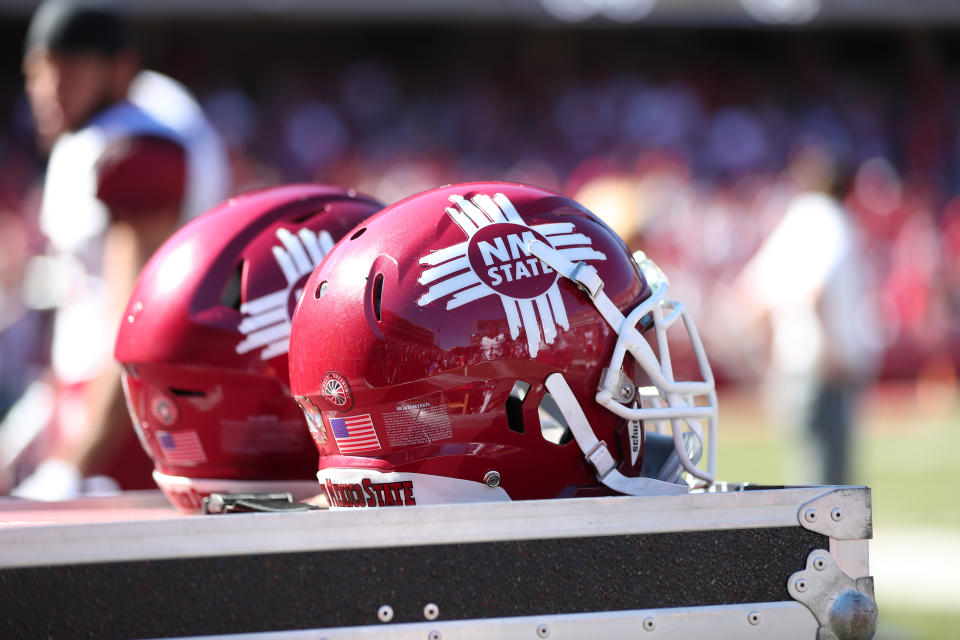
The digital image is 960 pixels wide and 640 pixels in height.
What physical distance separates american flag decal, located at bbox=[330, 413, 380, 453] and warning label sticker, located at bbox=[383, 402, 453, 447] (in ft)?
0.12

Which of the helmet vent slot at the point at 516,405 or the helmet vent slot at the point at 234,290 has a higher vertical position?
the helmet vent slot at the point at 234,290

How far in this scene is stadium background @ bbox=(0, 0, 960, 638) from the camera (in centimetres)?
1226

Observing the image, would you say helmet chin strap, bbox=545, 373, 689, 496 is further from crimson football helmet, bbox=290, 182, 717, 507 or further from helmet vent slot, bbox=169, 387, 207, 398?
helmet vent slot, bbox=169, 387, 207, 398

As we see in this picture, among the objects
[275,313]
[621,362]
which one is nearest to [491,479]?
[621,362]

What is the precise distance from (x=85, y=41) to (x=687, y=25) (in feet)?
50.5

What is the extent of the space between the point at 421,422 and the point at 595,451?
Result: 0.25 meters

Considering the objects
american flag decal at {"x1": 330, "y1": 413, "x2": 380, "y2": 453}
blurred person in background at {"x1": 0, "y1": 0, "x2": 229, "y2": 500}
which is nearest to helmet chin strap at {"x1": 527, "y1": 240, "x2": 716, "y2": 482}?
american flag decal at {"x1": 330, "y1": 413, "x2": 380, "y2": 453}

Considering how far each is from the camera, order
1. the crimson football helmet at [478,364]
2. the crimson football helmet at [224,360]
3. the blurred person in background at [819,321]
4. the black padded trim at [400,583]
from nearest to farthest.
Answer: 1. the black padded trim at [400,583]
2. the crimson football helmet at [478,364]
3. the crimson football helmet at [224,360]
4. the blurred person in background at [819,321]

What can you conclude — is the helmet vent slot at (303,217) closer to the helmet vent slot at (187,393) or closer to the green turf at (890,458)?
the helmet vent slot at (187,393)

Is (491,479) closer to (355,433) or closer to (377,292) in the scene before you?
(355,433)

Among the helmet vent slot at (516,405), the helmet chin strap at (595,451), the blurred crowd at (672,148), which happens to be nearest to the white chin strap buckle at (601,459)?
the helmet chin strap at (595,451)

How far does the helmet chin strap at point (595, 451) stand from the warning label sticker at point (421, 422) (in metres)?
0.16

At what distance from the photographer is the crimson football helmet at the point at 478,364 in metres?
1.68

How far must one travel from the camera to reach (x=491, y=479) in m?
1.70
